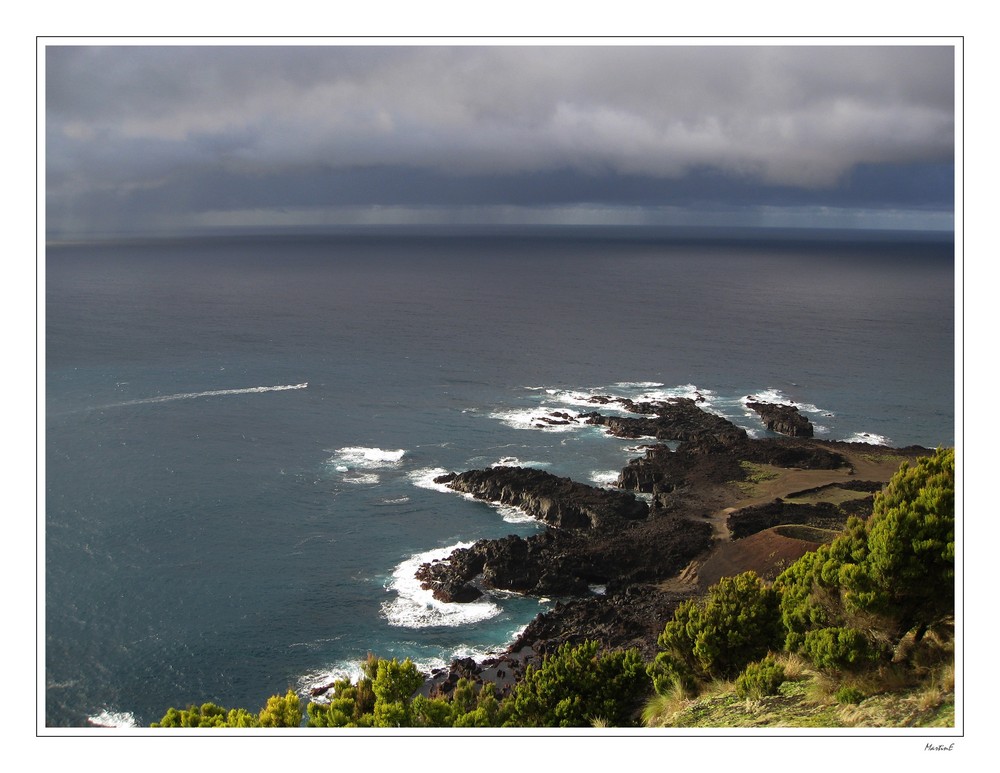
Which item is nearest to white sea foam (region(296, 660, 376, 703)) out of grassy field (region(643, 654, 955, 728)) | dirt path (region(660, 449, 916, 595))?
grassy field (region(643, 654, 955, 728))

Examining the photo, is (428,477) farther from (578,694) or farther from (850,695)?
(850,695)

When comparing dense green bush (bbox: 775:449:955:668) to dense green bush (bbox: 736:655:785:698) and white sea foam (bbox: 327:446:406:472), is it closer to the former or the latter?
dense green bush (bbox: 736:655:785:698)

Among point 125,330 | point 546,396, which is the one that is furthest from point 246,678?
point 125,330

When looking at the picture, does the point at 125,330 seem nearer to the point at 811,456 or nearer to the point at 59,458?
the point at 59,458

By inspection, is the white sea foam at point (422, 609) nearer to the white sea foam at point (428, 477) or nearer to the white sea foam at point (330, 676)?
the white sea foam at point (330, 676)
